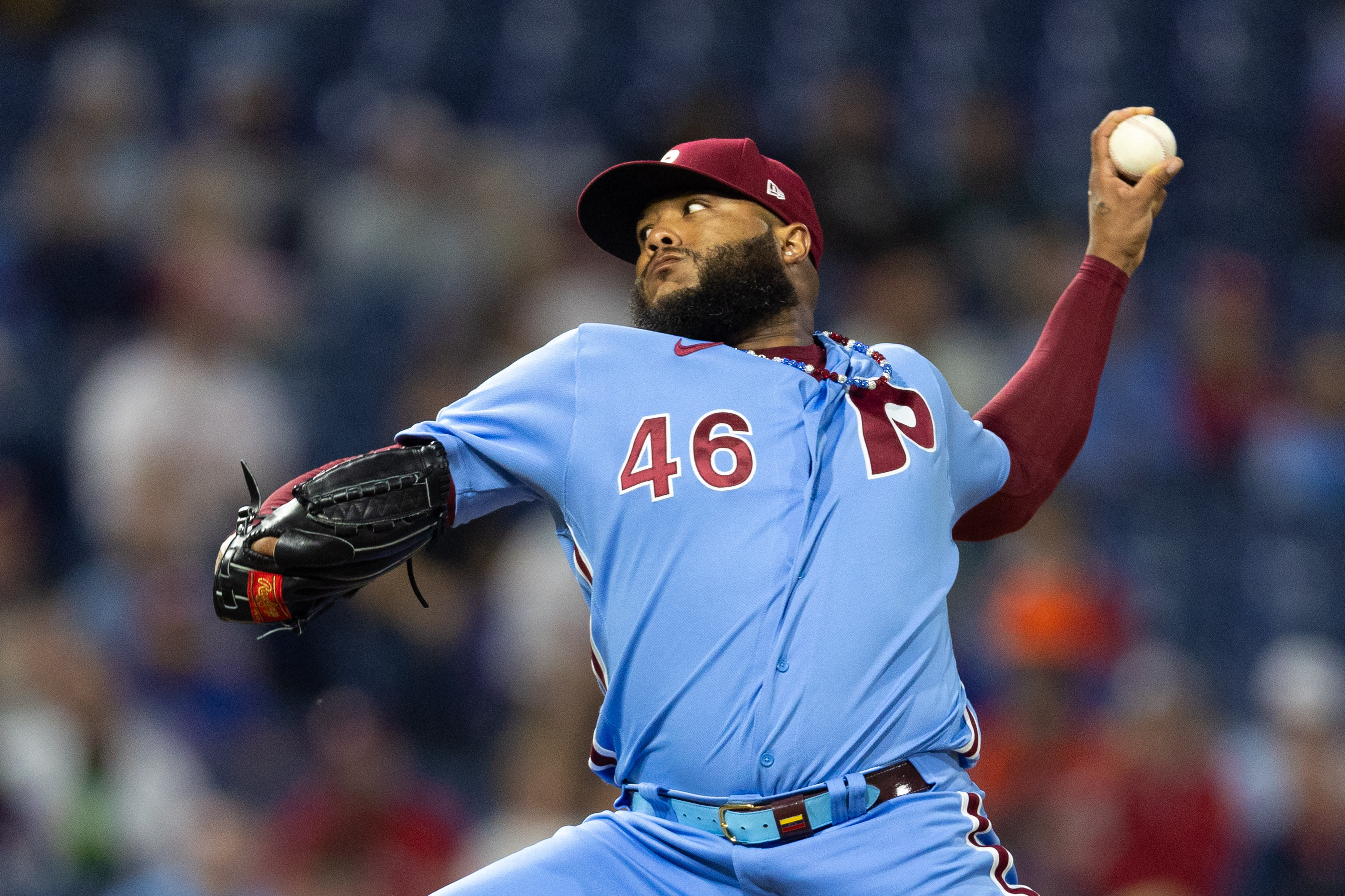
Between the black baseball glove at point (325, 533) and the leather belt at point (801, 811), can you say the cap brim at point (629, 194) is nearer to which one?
the black baseball glove at point (325, 533)

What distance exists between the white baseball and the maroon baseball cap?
682 mm

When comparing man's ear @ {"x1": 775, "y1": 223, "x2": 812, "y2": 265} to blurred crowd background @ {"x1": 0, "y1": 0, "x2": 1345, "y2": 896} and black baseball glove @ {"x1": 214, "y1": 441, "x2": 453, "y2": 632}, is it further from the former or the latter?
blurred crowd background @ {"x1": 0, "y1": 0, "x2": 1345, "y2": 896}

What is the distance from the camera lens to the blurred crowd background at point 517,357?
19.3 feet

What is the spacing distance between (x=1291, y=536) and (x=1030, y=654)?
152 cm

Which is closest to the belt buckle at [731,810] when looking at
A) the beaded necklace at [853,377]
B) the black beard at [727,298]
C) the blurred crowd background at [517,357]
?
the beaded necklace at [853,377]

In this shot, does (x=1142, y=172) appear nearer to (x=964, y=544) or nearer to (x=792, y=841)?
(x=792, y=841)

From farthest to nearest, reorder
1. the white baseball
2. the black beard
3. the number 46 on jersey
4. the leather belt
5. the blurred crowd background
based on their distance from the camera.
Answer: the blurred crowd background
the white baseball
the black beard
the number 46 on jersey
the leather belt

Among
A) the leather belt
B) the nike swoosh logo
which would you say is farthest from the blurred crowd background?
the leather belt

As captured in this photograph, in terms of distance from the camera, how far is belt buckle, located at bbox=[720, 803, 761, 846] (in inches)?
106

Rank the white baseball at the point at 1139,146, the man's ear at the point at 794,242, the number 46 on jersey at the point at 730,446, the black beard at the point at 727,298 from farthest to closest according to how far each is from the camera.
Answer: the white baseball at the point at 1139,146 → the man's ear at the point at 794,242 → the black beard at the point at 727,298 → the number 46 on jersey at the point at 730,446

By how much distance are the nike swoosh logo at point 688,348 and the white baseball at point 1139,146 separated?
1.07 meters

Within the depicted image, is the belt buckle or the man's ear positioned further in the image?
the man's ear

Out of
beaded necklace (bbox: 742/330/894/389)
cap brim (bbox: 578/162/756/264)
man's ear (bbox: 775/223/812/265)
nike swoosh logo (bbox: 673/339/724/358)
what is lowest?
beaded necklace (bbox: 742/330/894/389)

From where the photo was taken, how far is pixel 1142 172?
3479 millimetres
